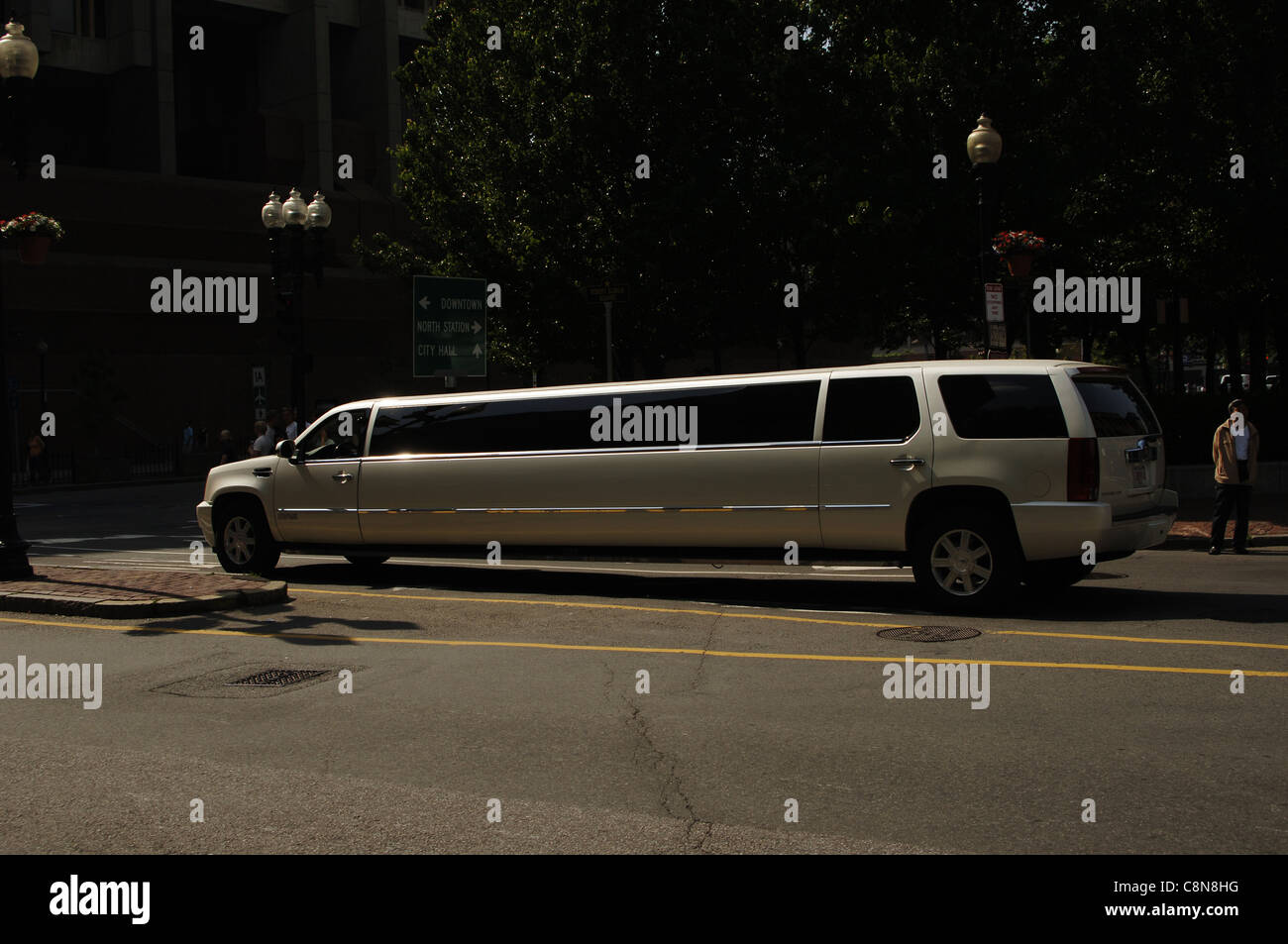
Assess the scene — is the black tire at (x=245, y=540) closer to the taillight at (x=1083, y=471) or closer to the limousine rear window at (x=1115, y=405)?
the taillight at (x=1083, y=471)

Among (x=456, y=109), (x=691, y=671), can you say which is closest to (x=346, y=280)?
(x=456, y=109)

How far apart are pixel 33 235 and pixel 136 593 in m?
4.99

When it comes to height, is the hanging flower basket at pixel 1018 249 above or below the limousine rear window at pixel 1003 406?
above

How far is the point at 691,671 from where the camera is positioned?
8609 millimetres


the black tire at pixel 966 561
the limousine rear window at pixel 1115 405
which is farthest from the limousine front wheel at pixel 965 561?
Result: the limousine rear window at pixel 1115 405

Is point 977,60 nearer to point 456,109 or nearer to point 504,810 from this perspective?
point 456,109

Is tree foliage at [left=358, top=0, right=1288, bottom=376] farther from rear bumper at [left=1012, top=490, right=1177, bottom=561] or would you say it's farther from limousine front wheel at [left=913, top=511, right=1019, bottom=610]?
rear bumper at [left=1012, top=490, right=1177, bottom=561]

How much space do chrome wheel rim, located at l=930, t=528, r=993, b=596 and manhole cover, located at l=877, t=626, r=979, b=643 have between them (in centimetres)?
86

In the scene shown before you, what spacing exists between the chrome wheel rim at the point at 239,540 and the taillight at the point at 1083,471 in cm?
880

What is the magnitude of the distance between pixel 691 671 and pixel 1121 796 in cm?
351

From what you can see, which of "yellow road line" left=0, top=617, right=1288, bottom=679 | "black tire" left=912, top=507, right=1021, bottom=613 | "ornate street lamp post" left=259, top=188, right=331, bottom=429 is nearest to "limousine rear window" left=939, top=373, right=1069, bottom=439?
"black tire" left=912, top=507, right=1021, bottom=613

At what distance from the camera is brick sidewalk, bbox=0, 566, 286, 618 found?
1161 cm

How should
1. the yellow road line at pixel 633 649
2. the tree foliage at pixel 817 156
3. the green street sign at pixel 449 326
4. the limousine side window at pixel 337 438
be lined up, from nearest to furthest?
the yellow road line at pixel 633 649 < the limousine side window at pixel 337 438 < the green street sign at pixel 449 326 < the tree foliage at pixel 817 156

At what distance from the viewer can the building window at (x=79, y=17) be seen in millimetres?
53750
